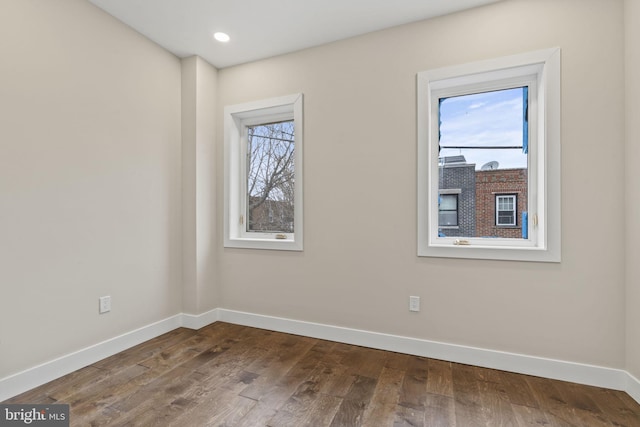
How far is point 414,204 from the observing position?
2402mm

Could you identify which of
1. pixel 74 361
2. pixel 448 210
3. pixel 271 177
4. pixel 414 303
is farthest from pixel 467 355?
pixel 74 361

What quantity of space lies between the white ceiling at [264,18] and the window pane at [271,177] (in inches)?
30.8

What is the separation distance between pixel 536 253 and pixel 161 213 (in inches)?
118

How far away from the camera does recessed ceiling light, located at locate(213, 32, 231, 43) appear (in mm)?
2607

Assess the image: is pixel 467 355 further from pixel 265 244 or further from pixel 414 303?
pixel 265 244

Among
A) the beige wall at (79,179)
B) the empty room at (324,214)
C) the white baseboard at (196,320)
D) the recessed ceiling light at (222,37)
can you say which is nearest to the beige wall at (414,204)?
the empty room at (324,214)

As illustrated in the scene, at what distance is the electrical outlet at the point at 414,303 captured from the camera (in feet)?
7.86

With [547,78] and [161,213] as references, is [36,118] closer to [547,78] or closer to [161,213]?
[161,213]

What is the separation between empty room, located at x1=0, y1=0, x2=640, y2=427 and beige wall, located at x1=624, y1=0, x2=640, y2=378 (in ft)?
0.06

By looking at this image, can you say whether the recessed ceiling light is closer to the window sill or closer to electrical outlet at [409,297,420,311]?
the window sill

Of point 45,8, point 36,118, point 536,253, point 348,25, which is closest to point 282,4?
point 348,25

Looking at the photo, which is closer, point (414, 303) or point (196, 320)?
point (414, 303)

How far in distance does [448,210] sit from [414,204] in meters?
0.30

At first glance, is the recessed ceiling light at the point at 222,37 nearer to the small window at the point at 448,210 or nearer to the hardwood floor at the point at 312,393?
the small window at the point at 448,210
